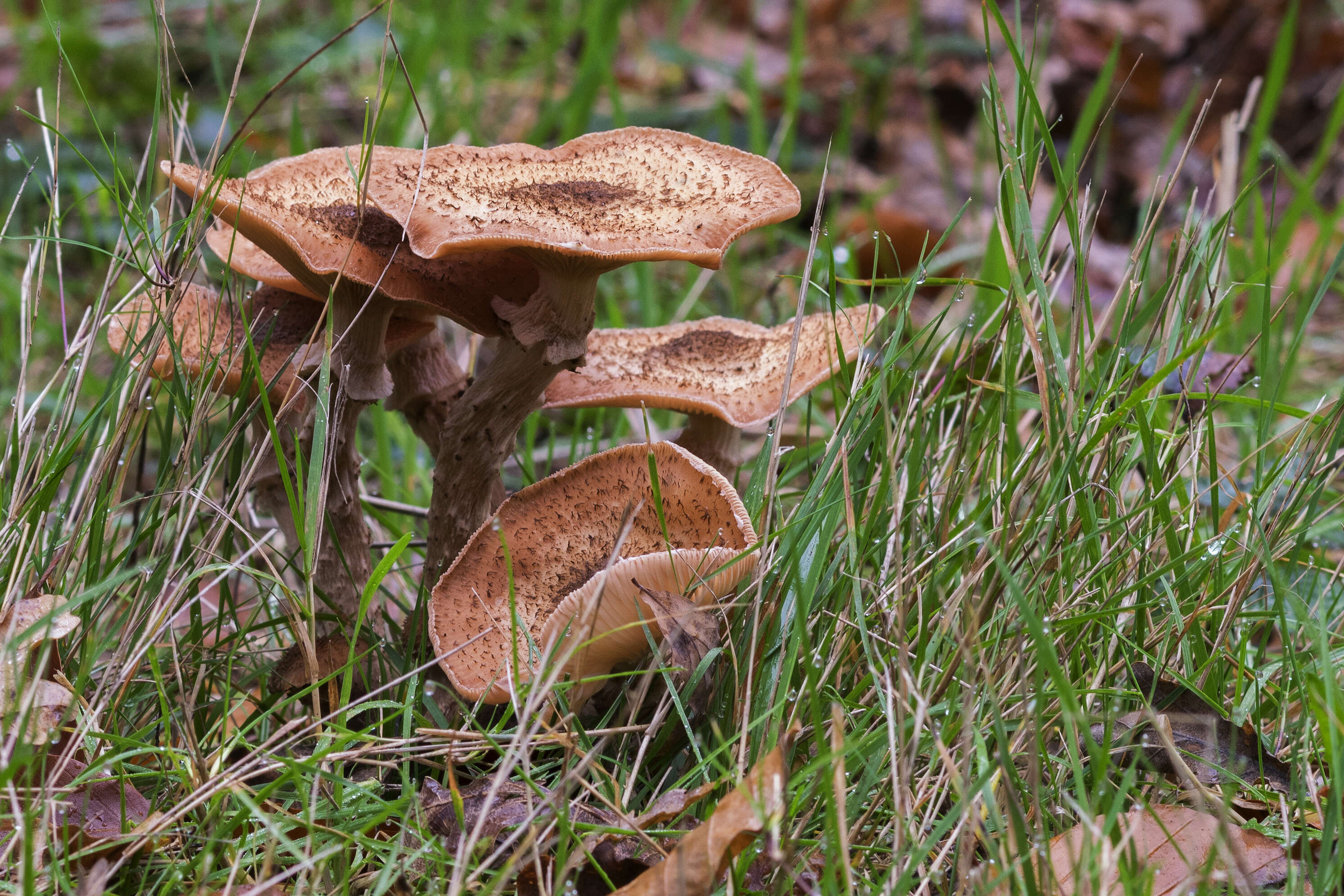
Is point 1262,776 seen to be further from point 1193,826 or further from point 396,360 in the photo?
point 396,360

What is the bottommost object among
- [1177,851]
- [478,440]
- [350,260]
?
[1177,851]

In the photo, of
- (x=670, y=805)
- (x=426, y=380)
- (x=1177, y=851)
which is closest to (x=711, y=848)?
(x=670, y=805)

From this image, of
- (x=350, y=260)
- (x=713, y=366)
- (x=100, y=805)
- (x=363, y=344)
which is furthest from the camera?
(x=713, y=366)

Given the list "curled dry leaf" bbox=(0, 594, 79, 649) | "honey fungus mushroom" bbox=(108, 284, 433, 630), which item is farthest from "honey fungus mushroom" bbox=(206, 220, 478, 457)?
"curled dry leaf" bbox=(0, 594, 79, 649)

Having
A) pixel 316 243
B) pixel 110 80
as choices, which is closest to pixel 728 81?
pixel 110 80

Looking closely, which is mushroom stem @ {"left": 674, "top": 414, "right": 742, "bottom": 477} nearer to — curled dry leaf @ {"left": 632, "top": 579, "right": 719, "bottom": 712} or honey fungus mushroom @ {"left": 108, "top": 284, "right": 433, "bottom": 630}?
honey fungus mushroom @ {"left": 108, "top": 284, "right": 433, "bottom": 630}

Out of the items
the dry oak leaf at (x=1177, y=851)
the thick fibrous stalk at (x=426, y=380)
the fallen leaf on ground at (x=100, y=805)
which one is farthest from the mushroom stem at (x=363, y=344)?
the dry oak leaf at (x=1177, y=851)

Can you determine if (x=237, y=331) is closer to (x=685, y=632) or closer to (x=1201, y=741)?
(x=685, y=632)

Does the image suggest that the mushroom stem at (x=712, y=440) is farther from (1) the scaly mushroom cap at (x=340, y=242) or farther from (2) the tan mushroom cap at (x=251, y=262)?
(2) the tan mushroom cap at (x=251, y=262)
